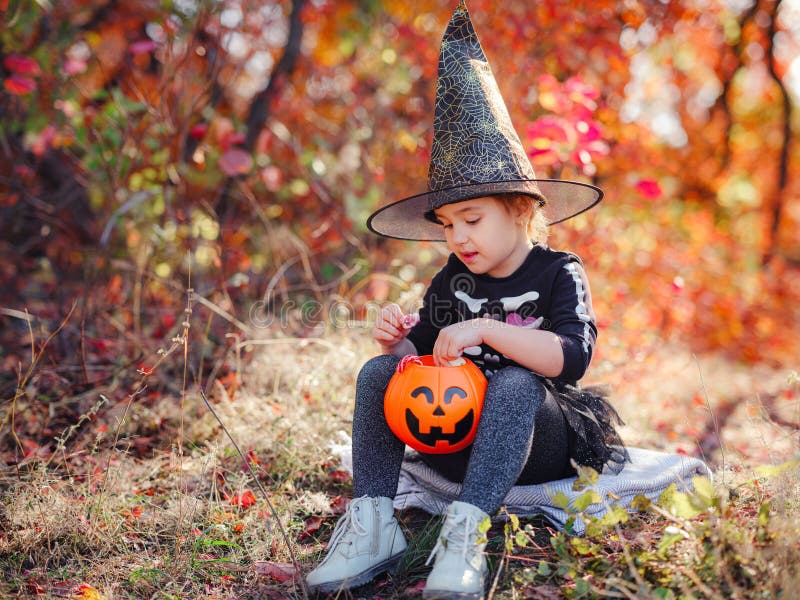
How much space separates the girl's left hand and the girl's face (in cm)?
30

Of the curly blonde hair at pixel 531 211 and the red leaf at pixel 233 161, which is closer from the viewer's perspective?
the curly blonde hair at pixel 531 211

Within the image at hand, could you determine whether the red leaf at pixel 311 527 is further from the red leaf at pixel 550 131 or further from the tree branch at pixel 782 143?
the tree branch at pixel 782 143

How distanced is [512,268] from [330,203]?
307cm

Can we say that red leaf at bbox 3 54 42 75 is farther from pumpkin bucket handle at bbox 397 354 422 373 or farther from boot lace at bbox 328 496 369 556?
boot lace at bbox 328 496 369 556

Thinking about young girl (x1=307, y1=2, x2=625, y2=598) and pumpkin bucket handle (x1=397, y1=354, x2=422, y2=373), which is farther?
pumpkin bucket handle (x1=397, y1=354, x2=422, y2=373)

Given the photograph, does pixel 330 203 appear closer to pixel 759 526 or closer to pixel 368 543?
pixel 368 543

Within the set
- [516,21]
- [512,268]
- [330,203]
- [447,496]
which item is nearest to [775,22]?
[516,21]

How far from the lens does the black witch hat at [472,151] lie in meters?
2.14

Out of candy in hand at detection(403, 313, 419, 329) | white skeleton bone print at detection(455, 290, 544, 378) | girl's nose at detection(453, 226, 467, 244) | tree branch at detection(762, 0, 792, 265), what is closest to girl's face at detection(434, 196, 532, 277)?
girl's nose at detection(453, 226, 467, 244)

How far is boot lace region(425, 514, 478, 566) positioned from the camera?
1.78 metres

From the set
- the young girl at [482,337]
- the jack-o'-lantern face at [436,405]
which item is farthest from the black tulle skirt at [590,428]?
the jack-o'-lantern face at [436,405]

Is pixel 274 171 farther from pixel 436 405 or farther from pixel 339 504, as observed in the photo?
pixel 436 405

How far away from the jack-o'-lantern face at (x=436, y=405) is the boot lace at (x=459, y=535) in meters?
0.28

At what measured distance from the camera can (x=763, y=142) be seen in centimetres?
1035
